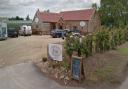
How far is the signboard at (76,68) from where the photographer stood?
1330 centimetres

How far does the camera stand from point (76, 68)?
1355 cm

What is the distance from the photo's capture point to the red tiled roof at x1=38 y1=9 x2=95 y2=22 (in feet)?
183

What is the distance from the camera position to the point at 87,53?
58.4 ft

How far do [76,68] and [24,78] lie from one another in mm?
3249

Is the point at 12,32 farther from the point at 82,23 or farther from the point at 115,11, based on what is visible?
the point at 115,11

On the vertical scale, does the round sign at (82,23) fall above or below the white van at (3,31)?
above

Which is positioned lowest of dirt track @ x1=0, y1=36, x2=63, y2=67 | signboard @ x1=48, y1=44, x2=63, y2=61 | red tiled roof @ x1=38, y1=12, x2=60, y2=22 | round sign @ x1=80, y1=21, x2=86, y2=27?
dirt track @ x1=0, y1=36, x2=63, y2=67

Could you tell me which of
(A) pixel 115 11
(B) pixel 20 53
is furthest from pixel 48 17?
(B) pixel 20 53

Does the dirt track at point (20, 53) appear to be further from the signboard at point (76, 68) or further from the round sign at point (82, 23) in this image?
the round sign at point (82, 23)

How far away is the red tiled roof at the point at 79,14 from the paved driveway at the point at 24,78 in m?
39.8

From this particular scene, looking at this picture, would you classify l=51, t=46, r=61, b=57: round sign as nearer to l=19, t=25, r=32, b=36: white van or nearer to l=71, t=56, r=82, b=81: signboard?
l=71, t=56, r=82, b=81: signboard

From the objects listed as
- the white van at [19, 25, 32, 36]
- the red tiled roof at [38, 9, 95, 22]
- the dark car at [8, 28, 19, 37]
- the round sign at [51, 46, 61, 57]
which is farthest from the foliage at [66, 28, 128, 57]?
the red tiled roof at [38, 9, 95, 22]

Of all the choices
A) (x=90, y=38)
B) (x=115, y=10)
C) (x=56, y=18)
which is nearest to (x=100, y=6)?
(x=115, y=10)

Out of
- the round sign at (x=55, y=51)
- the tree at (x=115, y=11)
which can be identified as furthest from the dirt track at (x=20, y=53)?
the tree at (x=115, y=11)
